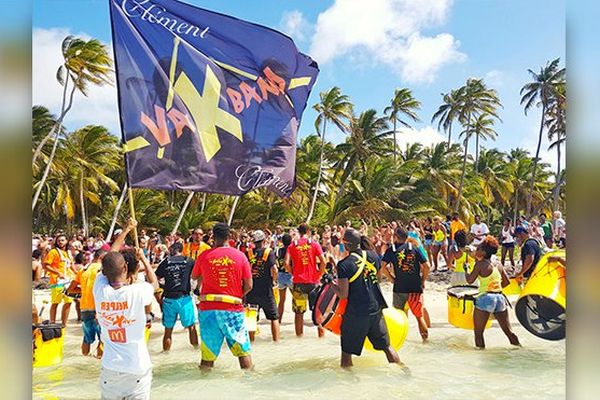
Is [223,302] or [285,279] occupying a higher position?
[223,302]

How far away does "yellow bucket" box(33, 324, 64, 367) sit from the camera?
612 centimetres

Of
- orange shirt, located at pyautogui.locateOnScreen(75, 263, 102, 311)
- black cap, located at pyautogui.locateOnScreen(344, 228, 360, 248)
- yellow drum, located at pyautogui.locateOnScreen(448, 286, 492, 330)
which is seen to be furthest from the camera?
yellow drum, located at pyautogui.locateOnScreen(448, 286, 492, 330)

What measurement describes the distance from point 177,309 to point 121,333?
11.4 ft

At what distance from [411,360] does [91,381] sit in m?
4.14

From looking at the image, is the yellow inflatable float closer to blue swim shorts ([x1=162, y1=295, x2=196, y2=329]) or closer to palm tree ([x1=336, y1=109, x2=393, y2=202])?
blue swim shorts ([x1=162, y1=295, x2=196, y2=329])

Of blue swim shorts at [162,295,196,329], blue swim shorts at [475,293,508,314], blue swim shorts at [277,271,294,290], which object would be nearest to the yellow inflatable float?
blue swim shorts at [475,293,508,314]

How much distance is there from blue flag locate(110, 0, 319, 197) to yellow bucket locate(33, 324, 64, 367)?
7.23ft

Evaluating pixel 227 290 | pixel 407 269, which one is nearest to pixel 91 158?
pixel 407 269

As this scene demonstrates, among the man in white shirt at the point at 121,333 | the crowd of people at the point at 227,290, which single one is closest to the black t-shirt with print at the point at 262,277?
the crowd of people at the point at 227,290

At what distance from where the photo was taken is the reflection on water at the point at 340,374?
5.89 m

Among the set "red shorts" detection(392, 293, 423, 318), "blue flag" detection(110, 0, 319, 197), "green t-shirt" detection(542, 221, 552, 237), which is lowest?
"red shorts" detection(392, 293, 423, 318)

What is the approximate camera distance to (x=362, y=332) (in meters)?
5.93

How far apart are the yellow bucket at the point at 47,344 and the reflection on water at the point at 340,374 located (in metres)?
0.28

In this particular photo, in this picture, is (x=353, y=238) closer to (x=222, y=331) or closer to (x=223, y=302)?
(x=223, y=302)
